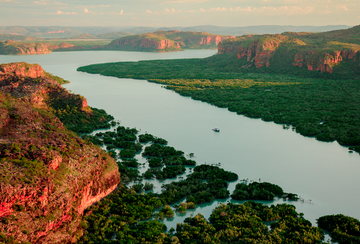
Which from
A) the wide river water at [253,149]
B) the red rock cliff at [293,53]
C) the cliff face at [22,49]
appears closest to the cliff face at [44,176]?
the wide river water at [253,149]

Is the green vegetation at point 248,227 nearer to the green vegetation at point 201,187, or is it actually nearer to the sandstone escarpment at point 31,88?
the green vegetation at point 201,187

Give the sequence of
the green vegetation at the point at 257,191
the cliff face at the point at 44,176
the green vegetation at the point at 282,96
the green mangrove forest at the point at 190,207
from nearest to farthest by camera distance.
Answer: the cliff face at the point at 44,176, the green mangrove forest at the point at 190,207, the green vegetation at the point at 257,191, the green vegetation at the point at 282,96

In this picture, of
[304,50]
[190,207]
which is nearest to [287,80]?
[304,50]

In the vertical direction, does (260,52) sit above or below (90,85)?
above

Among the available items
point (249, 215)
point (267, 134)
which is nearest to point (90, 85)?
point (267, 134)

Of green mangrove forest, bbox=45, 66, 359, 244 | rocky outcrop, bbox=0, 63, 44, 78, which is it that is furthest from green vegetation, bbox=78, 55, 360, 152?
rocky outcrop, bbox=0, 63, 44, 78

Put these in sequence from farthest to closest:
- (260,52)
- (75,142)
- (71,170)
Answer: (260,52)
(75,142)
(71,170)

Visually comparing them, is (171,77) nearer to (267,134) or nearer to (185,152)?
(267,134)
